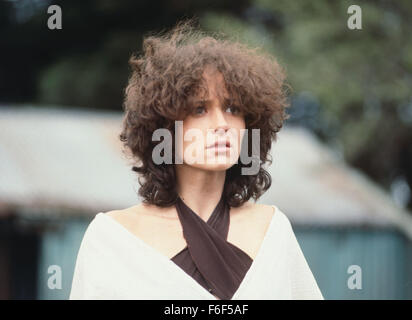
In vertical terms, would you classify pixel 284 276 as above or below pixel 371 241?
above

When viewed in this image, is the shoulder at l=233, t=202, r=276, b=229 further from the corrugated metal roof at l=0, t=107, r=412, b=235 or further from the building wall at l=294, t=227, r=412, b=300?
the building wall at l=294, t=227, r=412, b=300

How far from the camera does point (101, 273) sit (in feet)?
7.08

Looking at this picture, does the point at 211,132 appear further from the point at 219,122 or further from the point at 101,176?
the point at 101,176

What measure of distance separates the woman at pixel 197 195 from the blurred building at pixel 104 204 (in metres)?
5.44

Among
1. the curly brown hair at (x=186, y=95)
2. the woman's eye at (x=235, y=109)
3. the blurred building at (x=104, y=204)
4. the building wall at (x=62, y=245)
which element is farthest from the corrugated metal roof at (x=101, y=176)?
the woman's eye at (x=235, y=109)

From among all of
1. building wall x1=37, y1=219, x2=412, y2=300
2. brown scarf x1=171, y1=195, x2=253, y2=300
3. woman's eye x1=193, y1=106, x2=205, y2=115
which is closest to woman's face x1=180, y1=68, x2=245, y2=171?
woman's eye x1=193, y1=106, x2=205, y2=115

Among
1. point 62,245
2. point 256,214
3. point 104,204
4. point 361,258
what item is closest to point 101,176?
point 104,204

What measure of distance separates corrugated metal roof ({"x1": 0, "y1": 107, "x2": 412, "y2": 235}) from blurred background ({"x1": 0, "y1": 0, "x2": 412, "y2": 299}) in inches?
0.7

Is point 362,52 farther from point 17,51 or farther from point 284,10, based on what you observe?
point 17,51

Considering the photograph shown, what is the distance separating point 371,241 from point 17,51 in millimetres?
8647

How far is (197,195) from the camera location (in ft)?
7.52

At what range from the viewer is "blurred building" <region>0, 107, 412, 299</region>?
26.9 ft

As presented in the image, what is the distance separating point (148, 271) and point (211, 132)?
1.45ft
